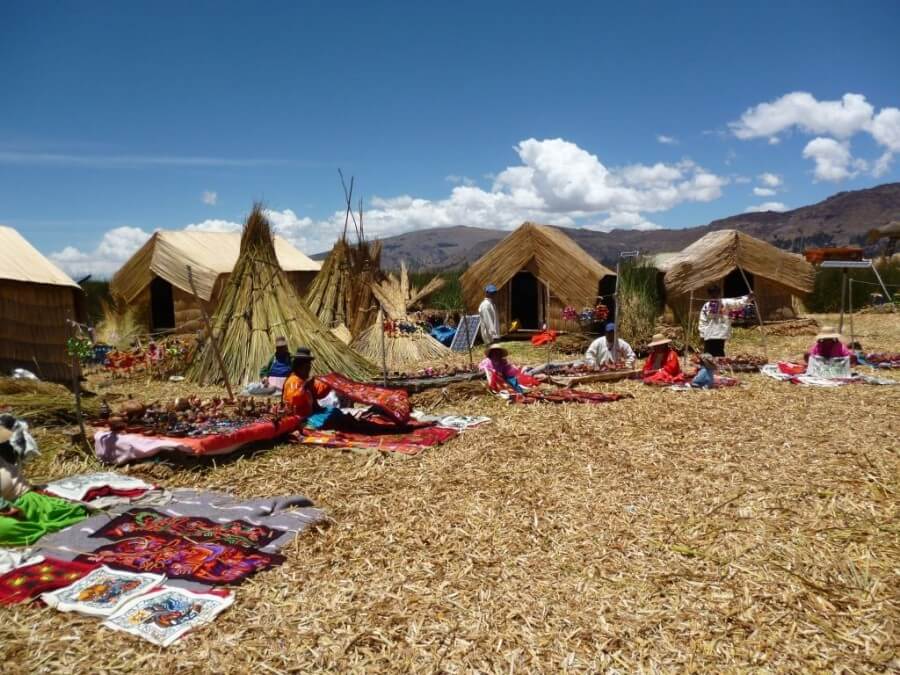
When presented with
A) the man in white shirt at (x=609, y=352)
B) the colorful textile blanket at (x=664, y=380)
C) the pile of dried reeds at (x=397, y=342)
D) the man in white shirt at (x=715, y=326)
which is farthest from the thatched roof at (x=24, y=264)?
the man in white shirt at (x=715, y=326)

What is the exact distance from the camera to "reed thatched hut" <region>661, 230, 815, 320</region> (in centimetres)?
1161

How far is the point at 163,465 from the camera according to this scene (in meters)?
4.35

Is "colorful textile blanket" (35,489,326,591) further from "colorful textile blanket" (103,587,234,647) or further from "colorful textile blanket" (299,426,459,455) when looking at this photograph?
"colorful textile blanket" (299,426,459,455)

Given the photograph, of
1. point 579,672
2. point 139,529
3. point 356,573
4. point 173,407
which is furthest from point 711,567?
point 173,407

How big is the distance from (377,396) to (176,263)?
313 inches

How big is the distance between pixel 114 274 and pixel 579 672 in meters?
12.6

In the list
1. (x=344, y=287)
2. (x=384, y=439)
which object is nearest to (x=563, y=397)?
(x=384, y=439)

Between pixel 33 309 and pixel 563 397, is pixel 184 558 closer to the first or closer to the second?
Result: pixel 563 397

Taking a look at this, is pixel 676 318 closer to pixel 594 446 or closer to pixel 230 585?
pixel 594 446

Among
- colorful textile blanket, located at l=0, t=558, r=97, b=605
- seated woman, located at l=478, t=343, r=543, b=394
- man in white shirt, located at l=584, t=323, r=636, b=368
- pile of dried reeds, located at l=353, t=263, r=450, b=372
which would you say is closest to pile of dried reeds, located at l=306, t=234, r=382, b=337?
pile of dried reeds, located at l=353, t=263, r=450, b=372

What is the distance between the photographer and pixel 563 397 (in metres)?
6.28

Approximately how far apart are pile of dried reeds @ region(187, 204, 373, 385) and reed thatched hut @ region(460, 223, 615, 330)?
4.21 metres

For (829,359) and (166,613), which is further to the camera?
(829,359)

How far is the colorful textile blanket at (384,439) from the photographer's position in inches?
187
